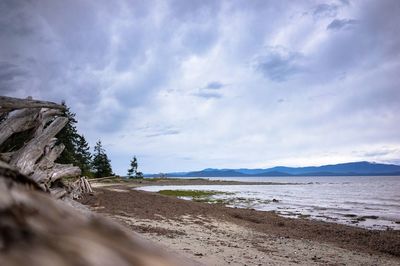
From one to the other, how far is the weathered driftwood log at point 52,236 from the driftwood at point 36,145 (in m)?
4.02

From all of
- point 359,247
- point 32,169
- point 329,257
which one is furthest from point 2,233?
point 359,247

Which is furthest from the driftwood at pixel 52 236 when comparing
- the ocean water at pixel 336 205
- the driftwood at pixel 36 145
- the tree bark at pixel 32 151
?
the ocean water at pixel 336 205

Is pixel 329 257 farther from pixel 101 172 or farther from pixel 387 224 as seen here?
pixel 101 172

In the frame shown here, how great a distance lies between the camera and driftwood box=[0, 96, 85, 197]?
502 cm

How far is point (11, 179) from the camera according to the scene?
29.9 inches

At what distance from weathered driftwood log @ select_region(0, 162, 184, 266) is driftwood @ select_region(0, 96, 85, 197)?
4021 millimetres

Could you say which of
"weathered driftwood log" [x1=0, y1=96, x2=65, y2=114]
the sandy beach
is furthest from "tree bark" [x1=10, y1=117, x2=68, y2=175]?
the sandy beach

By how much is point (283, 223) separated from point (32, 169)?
17257 millimetres

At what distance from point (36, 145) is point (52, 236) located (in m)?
5.35

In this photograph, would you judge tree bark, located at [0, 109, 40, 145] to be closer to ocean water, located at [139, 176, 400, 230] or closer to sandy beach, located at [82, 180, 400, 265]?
sandy beach, located at [82, 180, 400, 265]

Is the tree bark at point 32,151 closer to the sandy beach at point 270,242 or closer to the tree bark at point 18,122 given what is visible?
the tree bark at point 18,122

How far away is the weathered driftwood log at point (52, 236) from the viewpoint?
2.14 feet

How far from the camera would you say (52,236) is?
2.30 feet

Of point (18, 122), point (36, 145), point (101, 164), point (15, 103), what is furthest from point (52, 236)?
point (101, 164)
